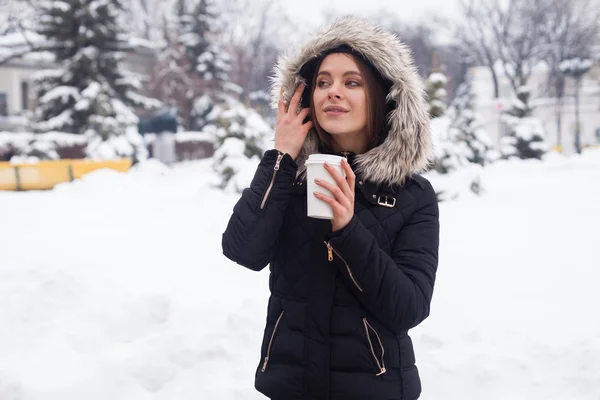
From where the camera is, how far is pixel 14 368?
390 centimetres

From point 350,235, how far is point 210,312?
12.3ft

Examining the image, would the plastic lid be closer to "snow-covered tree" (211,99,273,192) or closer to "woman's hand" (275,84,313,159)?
"woman's hand" (275,84,313,159)

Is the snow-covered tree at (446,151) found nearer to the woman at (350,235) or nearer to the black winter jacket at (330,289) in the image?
the woman at (350,235)

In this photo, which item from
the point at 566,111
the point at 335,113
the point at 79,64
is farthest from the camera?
the point at 566,111

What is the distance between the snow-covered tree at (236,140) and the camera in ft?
44.5

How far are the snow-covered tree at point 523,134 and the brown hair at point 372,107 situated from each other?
24.7 metres

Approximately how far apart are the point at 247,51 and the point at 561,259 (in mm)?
42502

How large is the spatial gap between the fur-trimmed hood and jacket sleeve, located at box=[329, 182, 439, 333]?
0.20 meters

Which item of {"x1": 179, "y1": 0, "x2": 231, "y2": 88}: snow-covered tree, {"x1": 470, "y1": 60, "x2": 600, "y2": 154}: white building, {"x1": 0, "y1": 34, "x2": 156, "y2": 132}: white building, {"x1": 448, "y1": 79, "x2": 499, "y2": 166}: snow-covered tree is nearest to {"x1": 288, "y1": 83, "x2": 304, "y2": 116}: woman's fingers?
{"x1": 448, "y1": 79, "x2": 499, "y2": 166}: snow-covered tree

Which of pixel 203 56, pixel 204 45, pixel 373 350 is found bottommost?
pixel 373 350

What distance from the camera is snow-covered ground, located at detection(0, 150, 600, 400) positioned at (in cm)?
390

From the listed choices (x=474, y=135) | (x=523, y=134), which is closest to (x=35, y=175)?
(x=474, y=135)

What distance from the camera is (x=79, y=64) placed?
27.4 m

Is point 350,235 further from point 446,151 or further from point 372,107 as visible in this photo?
point 446,151
